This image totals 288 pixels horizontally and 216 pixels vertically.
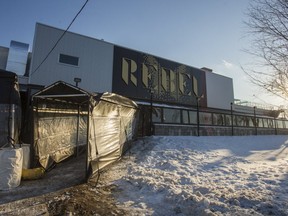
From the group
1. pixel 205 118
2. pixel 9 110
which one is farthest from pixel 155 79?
pixel 9 110

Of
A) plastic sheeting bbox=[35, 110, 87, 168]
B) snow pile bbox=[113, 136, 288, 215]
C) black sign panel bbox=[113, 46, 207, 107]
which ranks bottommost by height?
snow pile bbox=[113, 136, 288, 215]

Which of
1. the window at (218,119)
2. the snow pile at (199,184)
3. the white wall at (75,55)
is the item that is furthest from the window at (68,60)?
the window at (218,119)

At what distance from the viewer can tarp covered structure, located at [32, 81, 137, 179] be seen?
21.6 feet

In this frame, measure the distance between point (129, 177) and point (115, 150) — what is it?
2028mm

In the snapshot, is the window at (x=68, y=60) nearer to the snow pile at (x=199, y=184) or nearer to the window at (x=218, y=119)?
the snow pile at (x=199, y=184)

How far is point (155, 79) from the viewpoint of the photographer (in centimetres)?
1983

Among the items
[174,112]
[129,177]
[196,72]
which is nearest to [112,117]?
[129,177]

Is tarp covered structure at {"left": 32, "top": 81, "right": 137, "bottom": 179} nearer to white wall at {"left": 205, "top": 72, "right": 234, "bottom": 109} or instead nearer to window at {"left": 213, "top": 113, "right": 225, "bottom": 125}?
window at {"left": 213, "top": 113, "right": 225, "bottom": 125}

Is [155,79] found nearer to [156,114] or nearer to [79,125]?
[156,114]

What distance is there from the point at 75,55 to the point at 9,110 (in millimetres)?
10294

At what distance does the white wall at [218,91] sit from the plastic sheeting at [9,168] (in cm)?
2036

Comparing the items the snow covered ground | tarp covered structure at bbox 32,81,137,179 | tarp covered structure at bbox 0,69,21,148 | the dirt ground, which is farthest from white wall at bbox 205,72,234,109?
tarp covered structure at bbox 0,69,21,148

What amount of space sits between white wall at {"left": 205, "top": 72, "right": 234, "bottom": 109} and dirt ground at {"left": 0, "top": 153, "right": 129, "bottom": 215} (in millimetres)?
19136

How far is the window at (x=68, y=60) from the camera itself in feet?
51.5
